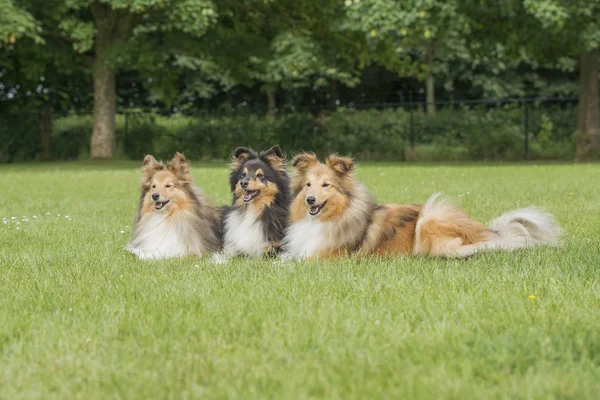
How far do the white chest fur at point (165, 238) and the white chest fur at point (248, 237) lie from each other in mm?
400

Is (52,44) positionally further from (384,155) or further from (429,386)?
(429,386)

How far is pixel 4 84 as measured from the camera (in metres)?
31.3

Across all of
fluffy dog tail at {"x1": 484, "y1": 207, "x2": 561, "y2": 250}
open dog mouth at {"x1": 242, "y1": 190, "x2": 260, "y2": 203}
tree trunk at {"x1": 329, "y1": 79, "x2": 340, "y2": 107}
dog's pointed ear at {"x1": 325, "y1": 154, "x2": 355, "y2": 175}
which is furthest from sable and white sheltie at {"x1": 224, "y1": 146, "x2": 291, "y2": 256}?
tree trunk at {"x1": 329, "y1": 79, "x2": 340, "y2": 107}

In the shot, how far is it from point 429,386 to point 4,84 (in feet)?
102

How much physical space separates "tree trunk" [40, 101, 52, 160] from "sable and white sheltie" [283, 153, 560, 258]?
25.8 metres

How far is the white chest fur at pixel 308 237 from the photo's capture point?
687cm

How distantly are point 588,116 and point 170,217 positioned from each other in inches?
865

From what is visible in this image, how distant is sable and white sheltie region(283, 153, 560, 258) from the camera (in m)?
6.84

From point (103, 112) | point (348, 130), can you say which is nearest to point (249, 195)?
point (103, 112)

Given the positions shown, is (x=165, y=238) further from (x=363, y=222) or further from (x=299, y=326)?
(x=299, y=326)

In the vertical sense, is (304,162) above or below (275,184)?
above

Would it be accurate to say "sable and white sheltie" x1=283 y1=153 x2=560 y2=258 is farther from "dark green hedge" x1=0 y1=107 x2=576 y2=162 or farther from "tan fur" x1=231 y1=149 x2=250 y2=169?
"dark green hedge" x1=0 y1=107 x2=576 y2=162

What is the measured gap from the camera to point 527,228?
7.38 meters

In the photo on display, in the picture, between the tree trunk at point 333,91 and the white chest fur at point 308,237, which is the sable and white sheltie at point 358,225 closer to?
the white chest fur at point 308,237
